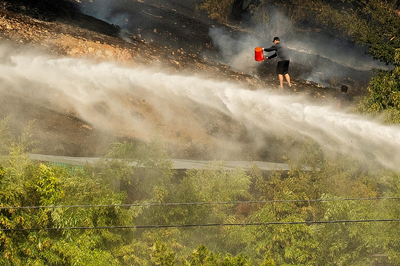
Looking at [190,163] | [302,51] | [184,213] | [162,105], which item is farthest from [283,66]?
[302,51]

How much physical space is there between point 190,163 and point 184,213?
3.52 m

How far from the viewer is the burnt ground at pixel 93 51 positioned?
21.4 metres

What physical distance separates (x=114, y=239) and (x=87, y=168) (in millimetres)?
4248

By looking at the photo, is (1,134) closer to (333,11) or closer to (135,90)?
(135,90)

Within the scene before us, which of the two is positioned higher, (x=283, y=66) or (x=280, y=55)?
(x=280, y=55)

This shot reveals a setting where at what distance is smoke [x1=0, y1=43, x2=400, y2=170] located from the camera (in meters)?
22.1

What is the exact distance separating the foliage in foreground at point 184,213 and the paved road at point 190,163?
0.48m

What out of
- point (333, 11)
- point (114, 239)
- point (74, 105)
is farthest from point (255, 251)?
point (333, 11)

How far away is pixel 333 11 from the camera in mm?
34719

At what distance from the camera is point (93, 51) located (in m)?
24.5

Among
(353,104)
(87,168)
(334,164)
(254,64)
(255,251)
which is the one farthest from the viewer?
(254,64)

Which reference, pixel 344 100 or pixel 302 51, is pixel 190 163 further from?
pixel 302 51

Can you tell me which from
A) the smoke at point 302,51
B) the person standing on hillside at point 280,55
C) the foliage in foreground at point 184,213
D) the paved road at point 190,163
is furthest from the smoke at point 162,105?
the smoke at point 302,51

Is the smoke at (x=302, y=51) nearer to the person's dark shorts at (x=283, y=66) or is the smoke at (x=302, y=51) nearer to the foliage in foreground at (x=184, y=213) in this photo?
the person's dark shorts at (x=283, y=66)
